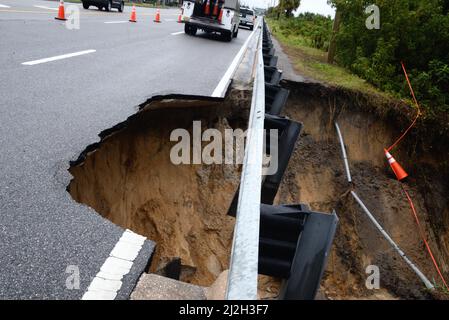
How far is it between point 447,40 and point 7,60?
9.31 metres

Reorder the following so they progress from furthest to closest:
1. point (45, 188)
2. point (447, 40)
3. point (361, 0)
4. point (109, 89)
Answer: point (361, 0), point (447, 40), point (109, 89), point (45, 188)

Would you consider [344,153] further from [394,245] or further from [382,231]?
[394,245]

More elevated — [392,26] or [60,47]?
[392,26]

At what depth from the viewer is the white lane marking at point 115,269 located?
6.46 feet

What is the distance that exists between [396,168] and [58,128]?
7.22m

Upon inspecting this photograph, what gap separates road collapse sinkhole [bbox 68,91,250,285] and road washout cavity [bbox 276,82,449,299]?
171cm

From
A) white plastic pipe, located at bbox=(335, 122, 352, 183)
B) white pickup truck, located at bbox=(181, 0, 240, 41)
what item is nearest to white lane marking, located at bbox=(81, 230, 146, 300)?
white plastic pipe, located at bbox=(335, 122, 352, 183)

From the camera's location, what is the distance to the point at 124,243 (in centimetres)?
243

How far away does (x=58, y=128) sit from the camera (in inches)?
161

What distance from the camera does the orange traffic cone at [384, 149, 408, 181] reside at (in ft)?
27.6

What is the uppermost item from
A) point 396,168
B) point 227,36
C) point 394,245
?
point 227,36

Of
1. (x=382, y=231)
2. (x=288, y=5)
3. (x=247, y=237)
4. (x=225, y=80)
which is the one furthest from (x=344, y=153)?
(x=288, y=5)

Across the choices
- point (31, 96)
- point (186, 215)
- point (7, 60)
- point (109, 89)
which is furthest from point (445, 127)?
point (7, 60)

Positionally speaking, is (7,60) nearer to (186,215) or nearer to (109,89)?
(109,89)
